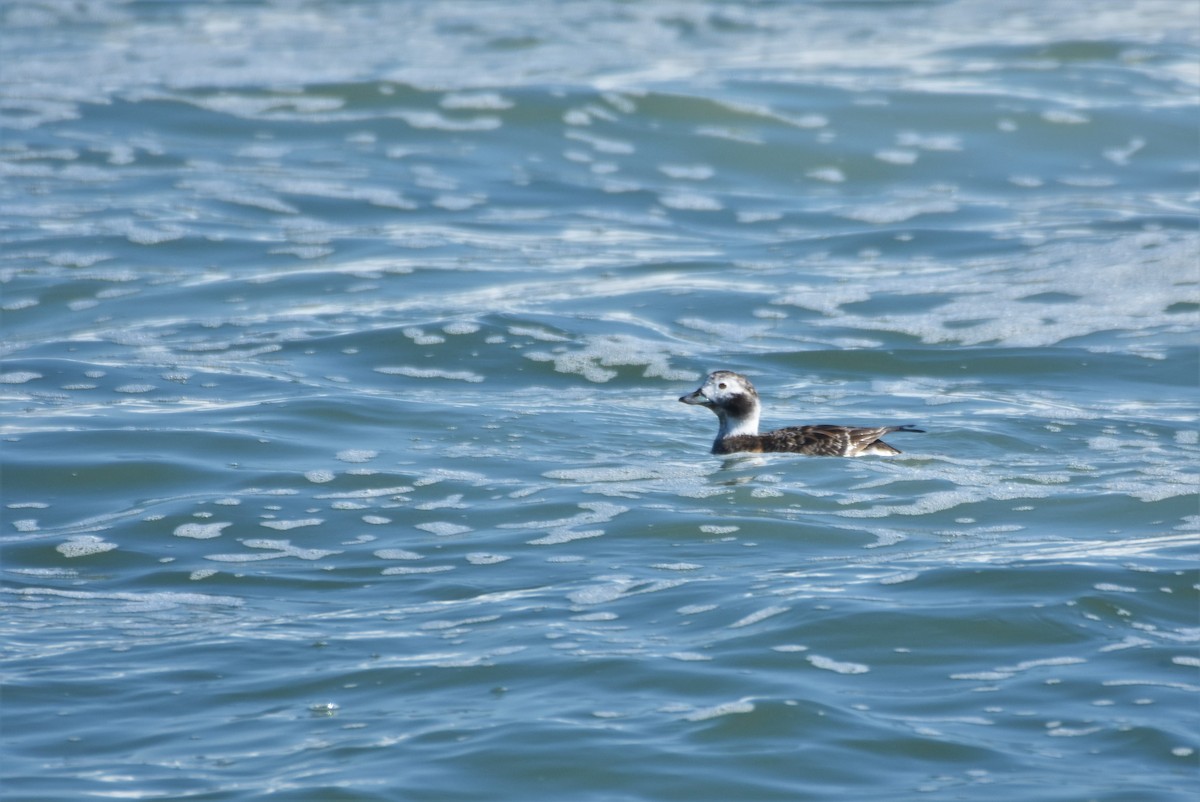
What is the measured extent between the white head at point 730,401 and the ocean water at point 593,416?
302 millimetres

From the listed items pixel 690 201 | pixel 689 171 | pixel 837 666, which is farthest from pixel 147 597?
pixel 689 171

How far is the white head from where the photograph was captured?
9.86 metres

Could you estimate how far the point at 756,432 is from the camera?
9992mm

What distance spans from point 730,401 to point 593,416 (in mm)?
1122

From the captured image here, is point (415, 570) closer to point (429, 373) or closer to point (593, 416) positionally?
point (593, 416)

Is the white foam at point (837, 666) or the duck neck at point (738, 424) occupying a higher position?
the duck neck at point (738, 424)

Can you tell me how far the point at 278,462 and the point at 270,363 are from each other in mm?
2465

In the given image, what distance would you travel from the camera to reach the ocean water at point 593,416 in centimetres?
583

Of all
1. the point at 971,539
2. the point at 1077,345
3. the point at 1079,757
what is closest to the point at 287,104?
the point at 1077,345

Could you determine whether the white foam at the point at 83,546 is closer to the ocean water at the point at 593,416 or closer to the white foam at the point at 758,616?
the ocean water at the point at 593,416

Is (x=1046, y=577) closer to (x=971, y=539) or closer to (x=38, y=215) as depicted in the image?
(x=971, y=539)

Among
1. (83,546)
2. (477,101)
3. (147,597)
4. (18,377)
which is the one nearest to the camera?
(147,597)

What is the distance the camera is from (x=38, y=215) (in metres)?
16.0

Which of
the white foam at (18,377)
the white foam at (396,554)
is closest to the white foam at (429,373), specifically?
the white foam at (18,377)
